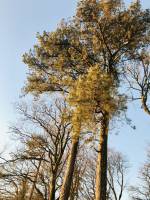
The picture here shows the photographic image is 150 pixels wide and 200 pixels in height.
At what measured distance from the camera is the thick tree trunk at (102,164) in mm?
10418

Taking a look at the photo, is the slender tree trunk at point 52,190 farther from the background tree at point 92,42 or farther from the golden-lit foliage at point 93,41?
the golden-lit foliage at point 93,41

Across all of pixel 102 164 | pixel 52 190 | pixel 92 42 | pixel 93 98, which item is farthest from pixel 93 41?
pixel 52 190

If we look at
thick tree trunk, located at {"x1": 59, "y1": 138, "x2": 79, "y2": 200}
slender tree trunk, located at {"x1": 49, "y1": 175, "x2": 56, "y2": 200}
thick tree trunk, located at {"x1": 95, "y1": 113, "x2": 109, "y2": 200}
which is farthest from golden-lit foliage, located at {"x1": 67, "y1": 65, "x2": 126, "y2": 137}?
slender tree trunk, located at {"x1": 49, "y1": 175, "x2": 56, "y2": 200}

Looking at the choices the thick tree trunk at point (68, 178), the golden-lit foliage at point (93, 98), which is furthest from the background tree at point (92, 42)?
the golden-lit foliage at point (93, 98)

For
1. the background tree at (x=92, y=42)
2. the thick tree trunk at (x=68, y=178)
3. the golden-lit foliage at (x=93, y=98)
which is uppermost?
the background tree at (x=92, y=42)

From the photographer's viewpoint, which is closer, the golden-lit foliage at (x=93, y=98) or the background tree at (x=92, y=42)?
the golden-lit foliage at (x=93, y=98)

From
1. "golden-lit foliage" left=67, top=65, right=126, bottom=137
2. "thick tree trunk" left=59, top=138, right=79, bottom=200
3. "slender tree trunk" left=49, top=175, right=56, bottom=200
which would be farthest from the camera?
"slender tree trunk" left=49, top=175, right=56, bottom=200

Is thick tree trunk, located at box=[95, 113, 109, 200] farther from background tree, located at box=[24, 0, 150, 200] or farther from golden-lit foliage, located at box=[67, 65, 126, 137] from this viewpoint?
background tree, located at box=[24, 0, 150, 200]

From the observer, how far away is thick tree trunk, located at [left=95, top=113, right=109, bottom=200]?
34.2ft

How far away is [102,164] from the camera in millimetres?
10758

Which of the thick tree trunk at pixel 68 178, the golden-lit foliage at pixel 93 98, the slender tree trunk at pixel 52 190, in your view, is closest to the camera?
the golden-lit foliage at pixel 93 98

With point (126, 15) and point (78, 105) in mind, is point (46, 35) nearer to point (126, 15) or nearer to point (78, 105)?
point (126, 15)

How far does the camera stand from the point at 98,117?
36.4 ft

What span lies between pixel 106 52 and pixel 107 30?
38.0 inches
